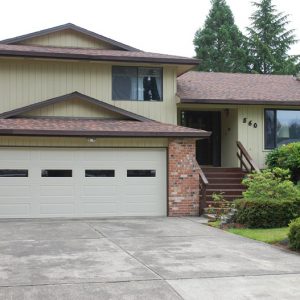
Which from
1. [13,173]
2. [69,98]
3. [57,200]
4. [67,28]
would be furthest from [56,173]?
[67,28]

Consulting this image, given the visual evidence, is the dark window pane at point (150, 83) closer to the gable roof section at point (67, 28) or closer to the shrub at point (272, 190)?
the gable roof section at point (67, 28)

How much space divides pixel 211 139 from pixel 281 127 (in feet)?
9.48

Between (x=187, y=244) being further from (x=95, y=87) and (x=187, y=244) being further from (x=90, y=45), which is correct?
(x=90, y=45)

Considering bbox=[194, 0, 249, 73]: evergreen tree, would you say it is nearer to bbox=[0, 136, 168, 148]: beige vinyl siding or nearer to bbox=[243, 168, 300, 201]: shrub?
bbox=[0, 136, 168, 148]: beige vinyl siding

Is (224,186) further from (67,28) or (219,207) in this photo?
(67,28)

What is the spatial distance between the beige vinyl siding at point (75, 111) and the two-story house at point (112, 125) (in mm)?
34

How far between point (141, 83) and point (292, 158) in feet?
19.2

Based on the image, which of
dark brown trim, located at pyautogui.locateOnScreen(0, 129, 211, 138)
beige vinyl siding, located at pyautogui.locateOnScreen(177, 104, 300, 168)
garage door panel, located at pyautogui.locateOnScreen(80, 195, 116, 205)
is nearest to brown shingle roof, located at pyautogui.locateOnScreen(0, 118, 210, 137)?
dark brown trim, located at pyautogui.locateOnScreen(0, 129, 211, 138)

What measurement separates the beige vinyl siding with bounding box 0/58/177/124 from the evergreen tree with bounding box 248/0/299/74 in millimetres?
27004

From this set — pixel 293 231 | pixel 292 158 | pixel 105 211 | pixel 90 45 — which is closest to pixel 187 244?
pixel 293 231

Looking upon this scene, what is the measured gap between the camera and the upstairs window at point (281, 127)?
2020 cm

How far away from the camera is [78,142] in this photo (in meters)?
16.2

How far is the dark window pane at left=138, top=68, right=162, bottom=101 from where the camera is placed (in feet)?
62.1

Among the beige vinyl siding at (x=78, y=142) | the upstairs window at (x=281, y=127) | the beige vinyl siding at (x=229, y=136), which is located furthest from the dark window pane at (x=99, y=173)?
the upstairs window at (x=281, y=127)
